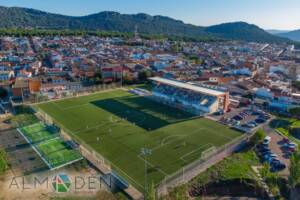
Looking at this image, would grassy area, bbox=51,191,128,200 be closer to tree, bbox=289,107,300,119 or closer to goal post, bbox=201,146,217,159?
goal post, bbox=201,146,217,159

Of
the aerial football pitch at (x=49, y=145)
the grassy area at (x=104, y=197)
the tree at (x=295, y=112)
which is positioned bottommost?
the grassy area at (x=104, y=197)

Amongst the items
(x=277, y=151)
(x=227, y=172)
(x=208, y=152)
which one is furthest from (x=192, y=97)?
(x=227, y=172)

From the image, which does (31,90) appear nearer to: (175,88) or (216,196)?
(175,88)

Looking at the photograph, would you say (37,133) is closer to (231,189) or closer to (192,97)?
(231,189)

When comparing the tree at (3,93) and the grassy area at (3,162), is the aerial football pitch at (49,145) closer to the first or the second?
the grassy area at (3,162)

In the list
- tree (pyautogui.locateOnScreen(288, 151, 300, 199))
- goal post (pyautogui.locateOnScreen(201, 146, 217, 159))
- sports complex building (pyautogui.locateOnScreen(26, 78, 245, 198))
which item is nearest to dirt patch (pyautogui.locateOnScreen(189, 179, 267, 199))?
sports complex building (pyautogui.locateOnScreen(26, 78, 245, 198))

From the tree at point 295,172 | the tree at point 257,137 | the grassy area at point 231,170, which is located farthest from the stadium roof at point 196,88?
the tree at point 295,172
